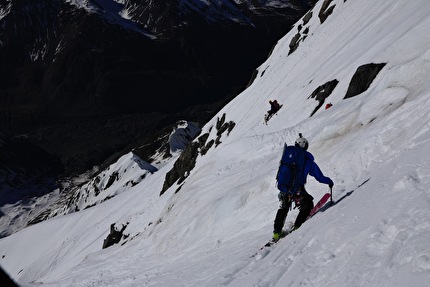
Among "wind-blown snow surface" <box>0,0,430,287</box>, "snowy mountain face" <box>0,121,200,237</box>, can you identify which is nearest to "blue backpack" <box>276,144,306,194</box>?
"wind-blown snow surface" <box>0,0,430,287</box>

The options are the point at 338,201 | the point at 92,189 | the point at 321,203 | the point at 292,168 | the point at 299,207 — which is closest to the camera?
the point at 292,168

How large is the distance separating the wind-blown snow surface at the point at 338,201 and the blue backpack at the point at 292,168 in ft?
2.87

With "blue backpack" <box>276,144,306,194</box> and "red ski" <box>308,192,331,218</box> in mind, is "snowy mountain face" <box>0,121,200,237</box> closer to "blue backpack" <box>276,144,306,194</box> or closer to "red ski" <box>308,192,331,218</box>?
"red ski" <box>308,192,331,218</box>

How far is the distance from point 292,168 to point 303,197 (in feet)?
2.27

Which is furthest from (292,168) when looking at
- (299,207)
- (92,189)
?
(92,189)

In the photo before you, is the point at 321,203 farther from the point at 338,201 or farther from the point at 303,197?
the point at 303,197

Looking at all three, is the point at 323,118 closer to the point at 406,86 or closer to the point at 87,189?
the point at 406,86

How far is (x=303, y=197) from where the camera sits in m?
9.02

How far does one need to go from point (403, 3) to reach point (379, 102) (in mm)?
16838

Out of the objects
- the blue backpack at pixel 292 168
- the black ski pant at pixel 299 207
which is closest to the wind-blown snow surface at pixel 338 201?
the black ski pant at pixel 299 207

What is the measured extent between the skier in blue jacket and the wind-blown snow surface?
0.92ft

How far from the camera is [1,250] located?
77250mm

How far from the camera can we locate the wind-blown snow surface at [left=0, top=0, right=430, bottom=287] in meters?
6.50

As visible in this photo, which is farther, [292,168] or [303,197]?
[303,197]
